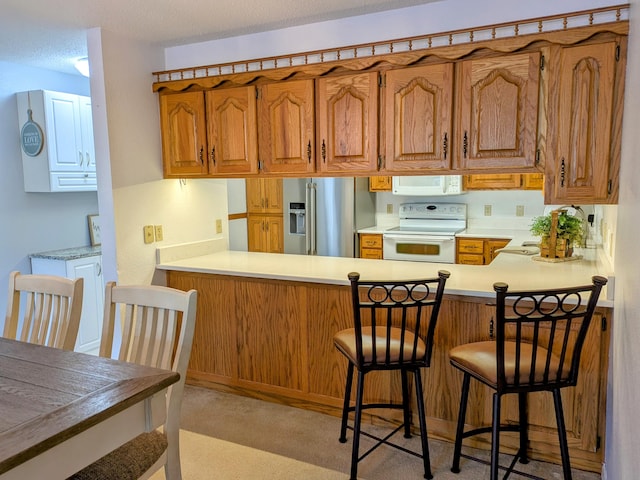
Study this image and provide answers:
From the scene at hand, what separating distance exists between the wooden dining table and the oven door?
349 cm

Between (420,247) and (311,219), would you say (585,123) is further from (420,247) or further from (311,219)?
(311,219)

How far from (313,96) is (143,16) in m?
1.02

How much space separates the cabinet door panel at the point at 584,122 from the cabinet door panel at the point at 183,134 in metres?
2.12

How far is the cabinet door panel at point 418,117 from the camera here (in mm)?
2551

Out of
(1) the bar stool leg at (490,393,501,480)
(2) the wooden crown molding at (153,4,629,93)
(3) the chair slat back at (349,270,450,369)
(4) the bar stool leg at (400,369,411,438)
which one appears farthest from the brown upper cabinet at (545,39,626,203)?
(4) the bar stool leg at (400,369,411,438)

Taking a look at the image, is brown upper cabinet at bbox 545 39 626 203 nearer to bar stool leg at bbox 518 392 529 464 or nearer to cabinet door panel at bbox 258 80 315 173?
bar stool leg at bbox 518 392 529 464

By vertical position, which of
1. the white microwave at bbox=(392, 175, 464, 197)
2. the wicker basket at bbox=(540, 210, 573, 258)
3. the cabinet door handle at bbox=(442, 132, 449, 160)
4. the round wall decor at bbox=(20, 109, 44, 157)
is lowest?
the wicker basket at bbox=(540, 210, 573, 258)

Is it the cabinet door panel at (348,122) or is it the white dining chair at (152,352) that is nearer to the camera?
the white dining chair at (152,352)

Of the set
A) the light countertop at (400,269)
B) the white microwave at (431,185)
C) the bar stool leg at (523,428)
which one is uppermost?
the white microwave at (431,185)

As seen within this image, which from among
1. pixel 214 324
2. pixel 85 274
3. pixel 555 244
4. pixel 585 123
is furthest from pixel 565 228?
pixel 85 274

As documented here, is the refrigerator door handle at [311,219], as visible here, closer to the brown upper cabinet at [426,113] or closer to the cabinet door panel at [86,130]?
the brown upper cabinet at [426,113]

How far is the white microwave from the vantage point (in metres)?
4.80

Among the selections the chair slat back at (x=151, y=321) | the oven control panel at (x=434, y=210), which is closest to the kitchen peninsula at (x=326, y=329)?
the chair slat back at (x=151, y=321)

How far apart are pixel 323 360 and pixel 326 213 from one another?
232 cm
